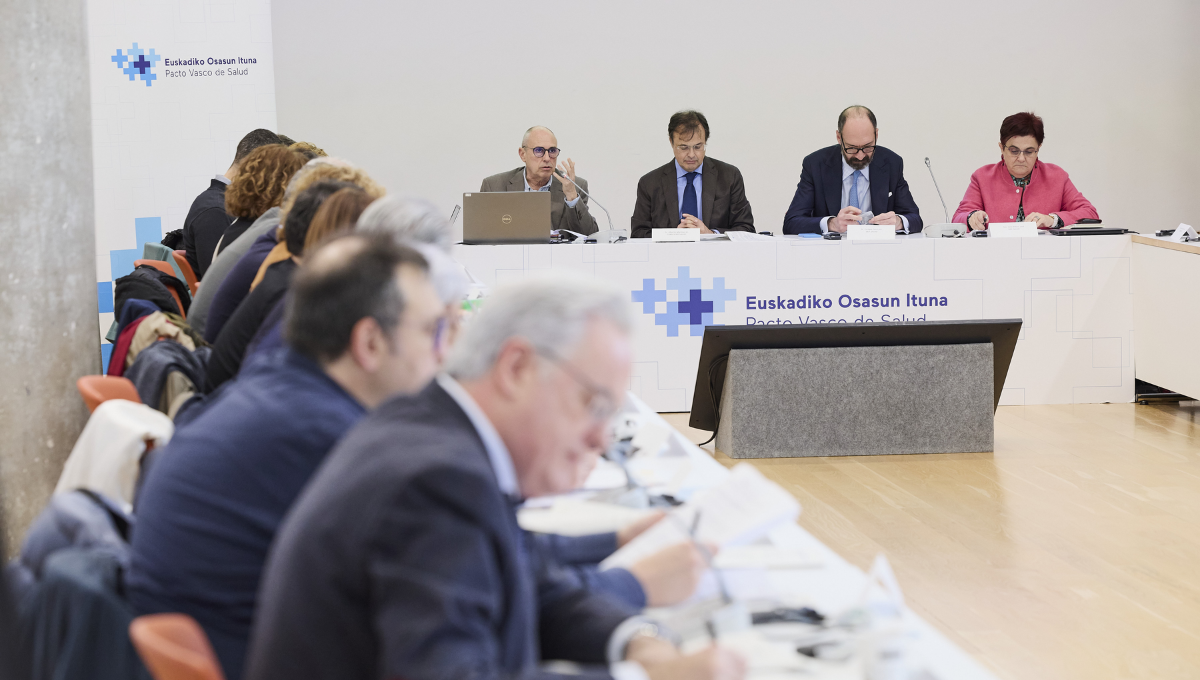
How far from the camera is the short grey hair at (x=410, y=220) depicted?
2.09 meters

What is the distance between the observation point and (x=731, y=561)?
161 cm

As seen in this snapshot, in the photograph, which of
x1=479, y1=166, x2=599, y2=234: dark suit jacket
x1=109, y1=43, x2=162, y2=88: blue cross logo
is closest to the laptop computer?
x1=479, y1=166, x2=599, y2=234: dark suit jacket

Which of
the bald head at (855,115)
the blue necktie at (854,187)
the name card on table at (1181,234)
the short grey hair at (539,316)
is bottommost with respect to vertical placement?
the short grey hair at (539,316)

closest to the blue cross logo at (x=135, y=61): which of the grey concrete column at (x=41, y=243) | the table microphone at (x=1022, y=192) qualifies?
the grey concrete column at (x=41, y=243)

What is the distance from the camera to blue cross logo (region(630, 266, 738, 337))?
505cm

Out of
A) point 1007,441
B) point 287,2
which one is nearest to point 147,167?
point 287,2

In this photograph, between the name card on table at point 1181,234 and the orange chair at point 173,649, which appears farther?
the name card on table at point 1181,234

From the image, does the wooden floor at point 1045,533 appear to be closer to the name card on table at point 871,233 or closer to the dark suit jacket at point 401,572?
the name card on table at point 871,233

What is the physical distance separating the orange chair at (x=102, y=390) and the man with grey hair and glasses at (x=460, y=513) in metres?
1.35

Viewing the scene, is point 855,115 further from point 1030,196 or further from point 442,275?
point 442,275

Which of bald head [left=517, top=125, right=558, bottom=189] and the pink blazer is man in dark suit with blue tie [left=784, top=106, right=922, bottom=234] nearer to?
the pink blazer

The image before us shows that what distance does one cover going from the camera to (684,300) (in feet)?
16.6

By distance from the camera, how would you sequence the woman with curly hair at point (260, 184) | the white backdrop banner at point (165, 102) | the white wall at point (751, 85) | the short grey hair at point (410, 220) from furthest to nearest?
the white wall at point (751, 85) < the white backdrop banner at point (165, 102) < the woman with curly hair at point (260, 184) < the short grey hair at point (410, 220)

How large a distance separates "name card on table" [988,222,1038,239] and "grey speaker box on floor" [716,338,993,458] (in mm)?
937
